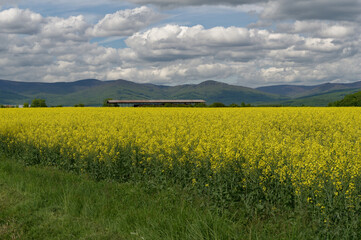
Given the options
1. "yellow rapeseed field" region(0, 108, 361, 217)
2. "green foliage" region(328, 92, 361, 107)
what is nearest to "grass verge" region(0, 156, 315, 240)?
"yellow rapeseed field" region(0, 108, 361, 217)

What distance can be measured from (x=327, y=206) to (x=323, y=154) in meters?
1.68

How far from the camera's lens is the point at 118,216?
24.1 feet

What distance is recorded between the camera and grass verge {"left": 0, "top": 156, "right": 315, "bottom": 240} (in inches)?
239

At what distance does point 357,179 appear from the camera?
266 inches

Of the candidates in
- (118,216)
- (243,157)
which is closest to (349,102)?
(243,157)

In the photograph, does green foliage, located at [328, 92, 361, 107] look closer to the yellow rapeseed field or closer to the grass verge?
the yellow rapeseed field

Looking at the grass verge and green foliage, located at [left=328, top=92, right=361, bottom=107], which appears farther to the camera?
→ green foliage, located at [left=328, top=92, right=361, bottom=107]

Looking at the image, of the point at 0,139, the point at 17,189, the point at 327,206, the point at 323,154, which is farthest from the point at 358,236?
the point at 0,139

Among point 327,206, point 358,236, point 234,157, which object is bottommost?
point 358,236

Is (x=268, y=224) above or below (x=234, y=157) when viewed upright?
below

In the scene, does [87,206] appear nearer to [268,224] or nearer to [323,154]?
[268,224]

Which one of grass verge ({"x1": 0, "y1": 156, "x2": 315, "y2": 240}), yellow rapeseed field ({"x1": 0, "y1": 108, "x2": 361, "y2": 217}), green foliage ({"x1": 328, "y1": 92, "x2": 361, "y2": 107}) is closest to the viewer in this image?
grass verge ({"x1": 0, "y1": 156, "x2": 315, "y2": 240})

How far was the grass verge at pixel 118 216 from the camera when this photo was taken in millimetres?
6062

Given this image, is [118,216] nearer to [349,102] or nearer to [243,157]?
[243,157]
